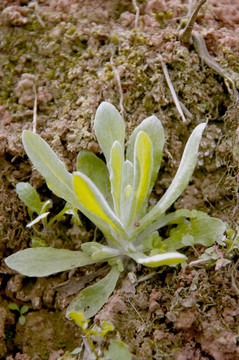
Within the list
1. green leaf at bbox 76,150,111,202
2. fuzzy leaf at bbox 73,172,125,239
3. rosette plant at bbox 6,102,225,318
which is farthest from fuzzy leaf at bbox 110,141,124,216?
green leaf at bbox 76,150,111,202

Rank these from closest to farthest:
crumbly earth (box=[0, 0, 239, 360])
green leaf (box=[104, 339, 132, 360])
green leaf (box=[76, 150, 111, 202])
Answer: green leaf (box=[104, 339, 132, 360]), crumbly earth (box=[0, 0, 239, 360]), green leaf (box=[76, 150, 111, 202])

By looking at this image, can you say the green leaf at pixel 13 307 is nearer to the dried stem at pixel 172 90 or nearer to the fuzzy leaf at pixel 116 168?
the fuzzy leaf at pixel 116 168

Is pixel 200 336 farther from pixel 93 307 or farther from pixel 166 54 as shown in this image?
pixel 166 54

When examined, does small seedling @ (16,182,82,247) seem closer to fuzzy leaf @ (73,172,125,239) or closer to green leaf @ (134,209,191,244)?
fuzzy leaf @ (73,172,125,239)

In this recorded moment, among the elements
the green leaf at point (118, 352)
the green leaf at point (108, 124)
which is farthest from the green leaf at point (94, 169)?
the green leaf at point (118, 352)

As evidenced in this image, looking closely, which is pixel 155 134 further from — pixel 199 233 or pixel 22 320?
pixel 22 320

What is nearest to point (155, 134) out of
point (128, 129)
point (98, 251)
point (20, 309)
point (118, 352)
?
point (128, 129)

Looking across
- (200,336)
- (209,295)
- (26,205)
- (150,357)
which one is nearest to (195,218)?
(209,295)
